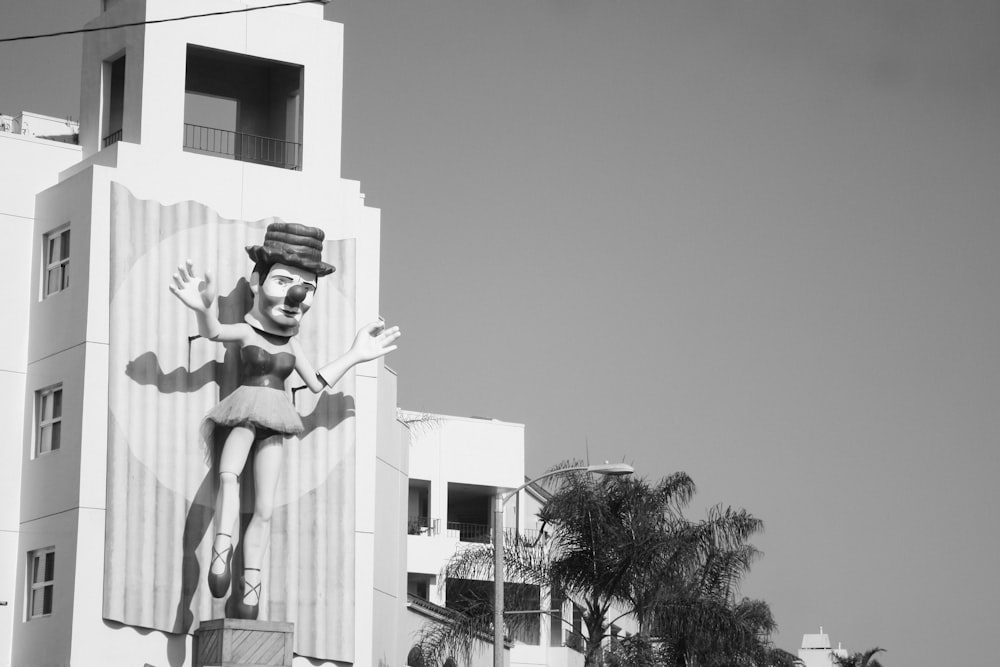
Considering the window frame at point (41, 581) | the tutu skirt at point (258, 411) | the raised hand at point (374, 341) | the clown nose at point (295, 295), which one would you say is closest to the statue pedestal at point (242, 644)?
the window frame at point (41, 581)

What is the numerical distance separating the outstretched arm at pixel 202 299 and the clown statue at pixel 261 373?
15 millimetres

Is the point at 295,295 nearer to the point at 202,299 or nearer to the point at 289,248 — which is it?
the point at 289,248

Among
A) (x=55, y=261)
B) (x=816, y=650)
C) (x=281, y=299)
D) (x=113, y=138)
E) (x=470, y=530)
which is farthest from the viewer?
(x=816, y=650)

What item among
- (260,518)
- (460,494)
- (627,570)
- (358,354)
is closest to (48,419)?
(260,518)

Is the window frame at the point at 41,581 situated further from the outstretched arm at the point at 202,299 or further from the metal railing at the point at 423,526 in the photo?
the metal railing at the point at 423,526

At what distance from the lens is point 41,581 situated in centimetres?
2577

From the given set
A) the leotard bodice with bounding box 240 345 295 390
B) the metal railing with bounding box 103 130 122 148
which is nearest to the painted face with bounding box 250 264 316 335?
the leotard bodice with bounding box 240 345 295 390

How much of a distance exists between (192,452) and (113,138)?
6470mm

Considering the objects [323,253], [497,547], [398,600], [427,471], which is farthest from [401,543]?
[427,471]

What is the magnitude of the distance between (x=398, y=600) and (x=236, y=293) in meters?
8.34

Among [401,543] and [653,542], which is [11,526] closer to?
[401,543]

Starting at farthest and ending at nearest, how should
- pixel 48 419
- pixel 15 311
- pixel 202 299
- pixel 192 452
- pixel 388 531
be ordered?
pixel 388 531 → pixel 15 311 → pixel 48 419 → pixel 192 452 → pixel 202 299

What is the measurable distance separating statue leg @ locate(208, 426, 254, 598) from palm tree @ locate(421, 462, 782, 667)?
1055 centimetres

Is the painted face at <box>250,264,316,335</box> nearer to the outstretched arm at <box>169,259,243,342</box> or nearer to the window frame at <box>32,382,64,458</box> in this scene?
the outstretched arm at <box>169,259,243,342</box>
